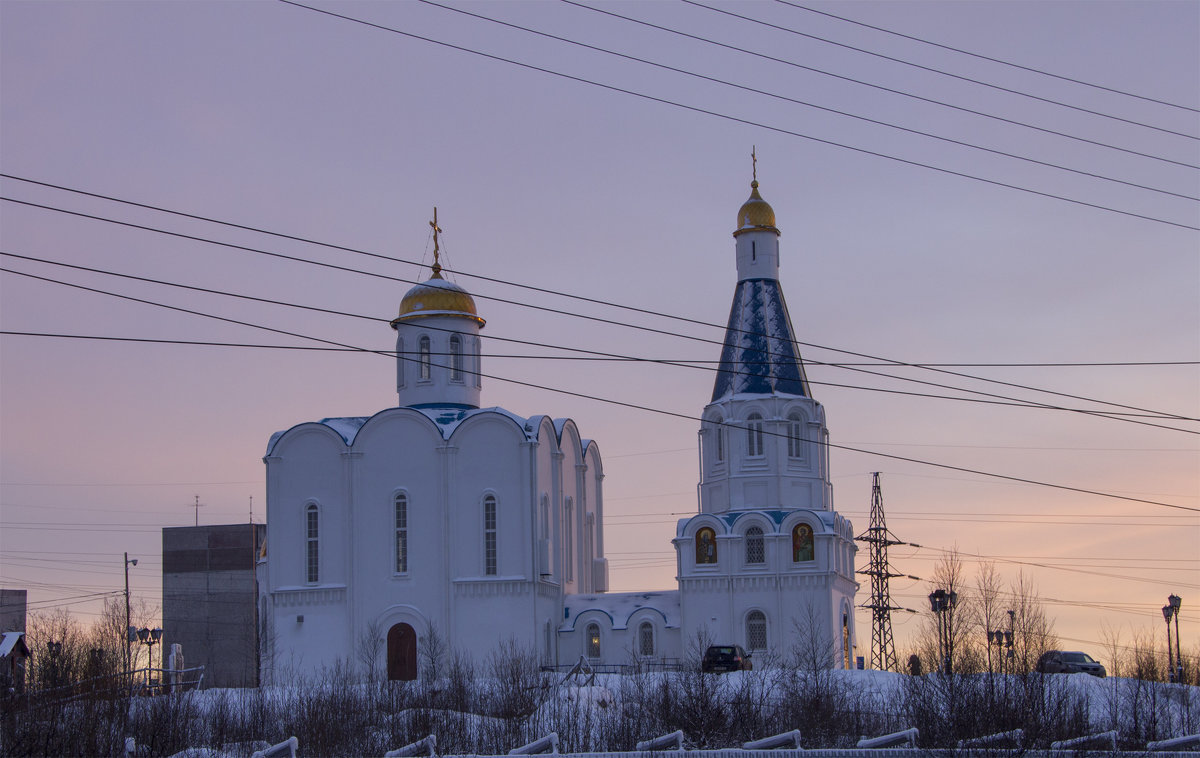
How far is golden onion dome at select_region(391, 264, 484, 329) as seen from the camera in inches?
1849

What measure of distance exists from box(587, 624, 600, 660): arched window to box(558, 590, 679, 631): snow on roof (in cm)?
46

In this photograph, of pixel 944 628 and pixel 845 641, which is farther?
pixel 845 641

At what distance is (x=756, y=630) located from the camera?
42.9m

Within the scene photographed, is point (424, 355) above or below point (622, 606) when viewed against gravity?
above

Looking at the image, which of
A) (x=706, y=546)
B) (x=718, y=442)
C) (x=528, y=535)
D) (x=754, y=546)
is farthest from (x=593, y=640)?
(x=718, y=442)

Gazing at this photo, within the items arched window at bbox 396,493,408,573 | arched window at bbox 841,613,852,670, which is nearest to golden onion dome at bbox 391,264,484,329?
arched window at bbox 396,493,408,573

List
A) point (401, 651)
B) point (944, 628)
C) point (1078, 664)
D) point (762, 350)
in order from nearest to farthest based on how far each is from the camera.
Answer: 1. point (944, 628)
2. point (1078, 664)
3. point (401, 651)
4. point (762, 350)

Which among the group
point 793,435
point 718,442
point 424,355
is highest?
point 424,355

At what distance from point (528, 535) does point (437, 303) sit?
317 inches

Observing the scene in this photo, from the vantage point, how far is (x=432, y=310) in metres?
47.0

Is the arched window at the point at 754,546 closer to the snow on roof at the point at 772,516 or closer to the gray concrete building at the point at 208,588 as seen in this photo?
the snow on roof at the point at 772,516

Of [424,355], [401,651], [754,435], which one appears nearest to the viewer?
[401,651]

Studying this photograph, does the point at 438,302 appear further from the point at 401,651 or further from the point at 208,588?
the point at 208,588

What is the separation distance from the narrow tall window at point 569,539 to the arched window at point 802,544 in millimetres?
6894
